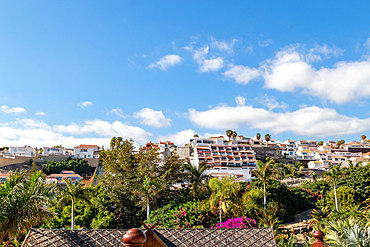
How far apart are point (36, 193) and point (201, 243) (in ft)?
34.0

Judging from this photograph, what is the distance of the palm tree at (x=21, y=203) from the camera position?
12070 millimetres

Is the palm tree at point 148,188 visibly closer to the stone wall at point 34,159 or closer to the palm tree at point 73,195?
the palm tree at point 73,195

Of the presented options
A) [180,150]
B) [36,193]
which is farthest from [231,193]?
[180,150]

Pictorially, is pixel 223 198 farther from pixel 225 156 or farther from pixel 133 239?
pixel 225 156

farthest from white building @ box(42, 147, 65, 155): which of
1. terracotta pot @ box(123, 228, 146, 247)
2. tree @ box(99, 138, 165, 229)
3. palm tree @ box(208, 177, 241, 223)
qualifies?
terracotta pot @ box(123, 228, 146, 247)

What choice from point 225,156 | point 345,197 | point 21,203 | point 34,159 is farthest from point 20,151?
point 345,197

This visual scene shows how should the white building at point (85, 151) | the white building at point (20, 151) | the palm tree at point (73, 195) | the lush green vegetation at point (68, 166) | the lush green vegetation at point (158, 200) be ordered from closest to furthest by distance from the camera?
the lush green vegetation at point (158, 200) → the palm tree at point (73, 195) → the lush green vegetation at point (68, 166) → the white building at point (20, 151) → the white building at point (85, 151)

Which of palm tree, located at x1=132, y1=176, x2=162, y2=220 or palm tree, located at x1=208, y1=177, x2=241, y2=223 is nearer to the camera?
palm tree, located at x1=208, y1=177, x2=241, y2=223

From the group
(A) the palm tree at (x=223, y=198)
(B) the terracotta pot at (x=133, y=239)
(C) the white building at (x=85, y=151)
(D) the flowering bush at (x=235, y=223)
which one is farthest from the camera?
(C) the white building at (x=85, y=151)

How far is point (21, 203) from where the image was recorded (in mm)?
12562

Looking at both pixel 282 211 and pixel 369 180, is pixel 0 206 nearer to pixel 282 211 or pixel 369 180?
pixel 282 211

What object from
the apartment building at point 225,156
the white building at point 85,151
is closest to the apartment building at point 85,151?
the white building at point 85,151

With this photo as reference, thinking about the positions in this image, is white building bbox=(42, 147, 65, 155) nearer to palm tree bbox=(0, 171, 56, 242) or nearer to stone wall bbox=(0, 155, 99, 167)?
stone wall bbox=(0, 155, 99, 167)

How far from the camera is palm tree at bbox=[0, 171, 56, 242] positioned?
12070 millimetres
